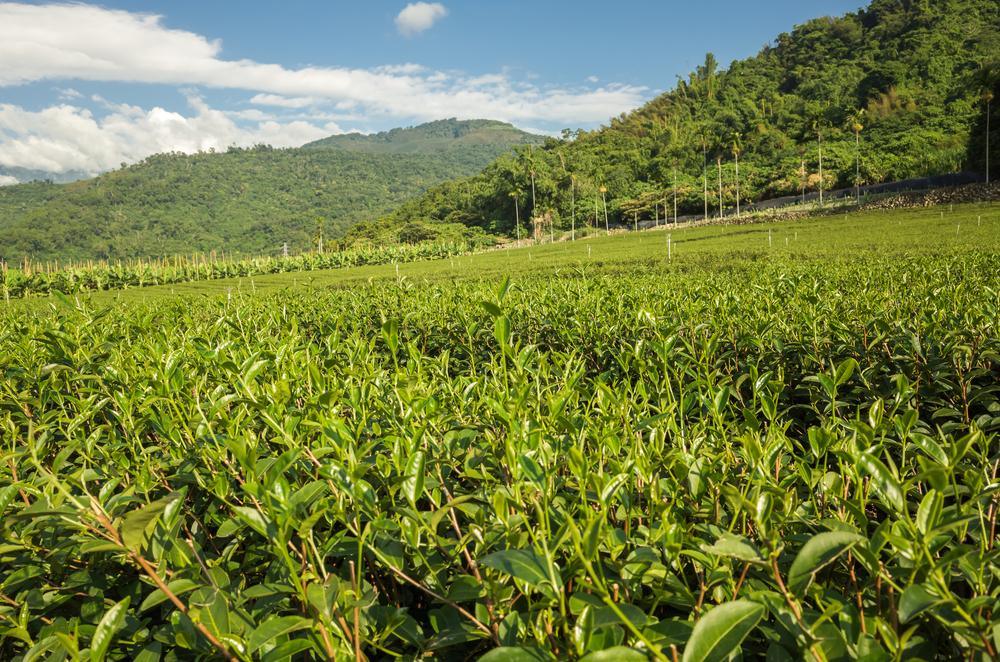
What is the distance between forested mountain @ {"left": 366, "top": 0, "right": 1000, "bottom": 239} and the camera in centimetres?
5316

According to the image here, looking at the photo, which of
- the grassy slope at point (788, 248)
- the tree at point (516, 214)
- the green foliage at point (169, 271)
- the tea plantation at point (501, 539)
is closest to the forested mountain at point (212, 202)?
the green foliage at point (169, 271)

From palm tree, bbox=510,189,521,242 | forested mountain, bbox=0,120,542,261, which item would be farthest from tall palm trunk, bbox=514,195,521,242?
forested mountain, bbox=0,120,542,261

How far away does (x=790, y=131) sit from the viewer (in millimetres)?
69312

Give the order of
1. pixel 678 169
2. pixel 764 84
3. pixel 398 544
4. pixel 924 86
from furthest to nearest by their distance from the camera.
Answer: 1. pixel 764 84
2. pixel 678 169
3. pixel 924 86
4. pixel 398 544

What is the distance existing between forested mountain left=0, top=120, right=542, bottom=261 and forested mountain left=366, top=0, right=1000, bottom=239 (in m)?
30.4

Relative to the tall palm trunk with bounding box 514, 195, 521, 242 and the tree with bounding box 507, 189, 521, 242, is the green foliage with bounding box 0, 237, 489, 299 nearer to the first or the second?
the tall palm trunk with bounding box 514, 195, 521, 242

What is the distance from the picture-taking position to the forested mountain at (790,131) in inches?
2093

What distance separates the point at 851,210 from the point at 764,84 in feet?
202

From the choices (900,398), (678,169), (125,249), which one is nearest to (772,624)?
(900,398)

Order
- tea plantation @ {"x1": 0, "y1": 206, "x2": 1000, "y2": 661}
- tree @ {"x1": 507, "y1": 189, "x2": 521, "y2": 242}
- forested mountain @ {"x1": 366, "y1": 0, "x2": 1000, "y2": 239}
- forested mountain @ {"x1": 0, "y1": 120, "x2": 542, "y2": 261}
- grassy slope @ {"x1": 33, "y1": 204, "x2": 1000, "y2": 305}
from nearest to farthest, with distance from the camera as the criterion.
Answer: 1. tea plantation @ {"x1": 0, "y1": 206, "x2": 1000, "y2": 661}
2. grassy slope @ {"x1": 33, "y1": 204, "x2": 1000, "y2": 305}
3. forested mountain @ {"x1": 366, "y1": 0, "x2": 1000, "y2": 239}
4. tree @ {"x1": 507, "y1": 189, "x2": 521, "y2": 242}
5. forested mountain @ {"x1": 0, "y1": 120, "x2": 542, "y2": 261}

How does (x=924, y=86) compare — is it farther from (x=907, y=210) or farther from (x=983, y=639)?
(x=983, y=639)

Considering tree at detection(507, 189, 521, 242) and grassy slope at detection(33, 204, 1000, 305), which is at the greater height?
tree at detection(507, 189, 521, 242)

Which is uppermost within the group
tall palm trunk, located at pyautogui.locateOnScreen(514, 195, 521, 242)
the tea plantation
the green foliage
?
tall palm trunk, located at pyautogui.locateOnScreen(514, 195, 521, 242)

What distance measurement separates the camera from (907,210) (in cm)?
3262
